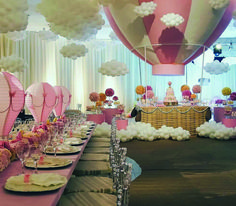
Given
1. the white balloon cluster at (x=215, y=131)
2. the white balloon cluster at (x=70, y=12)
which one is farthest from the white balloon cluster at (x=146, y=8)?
the white balloon cluster at (x=215, y=131)

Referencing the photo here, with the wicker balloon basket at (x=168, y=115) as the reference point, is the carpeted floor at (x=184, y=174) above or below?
below

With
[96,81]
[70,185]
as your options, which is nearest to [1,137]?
[70,185]

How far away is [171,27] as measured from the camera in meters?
7.53

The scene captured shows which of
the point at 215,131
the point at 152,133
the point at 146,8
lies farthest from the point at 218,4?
the point at 152,133

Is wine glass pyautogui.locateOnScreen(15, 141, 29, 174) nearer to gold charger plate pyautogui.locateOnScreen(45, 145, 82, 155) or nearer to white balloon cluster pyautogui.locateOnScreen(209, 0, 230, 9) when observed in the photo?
gold charger plate pyautogui.locateOnScreen(45, 145, 82, 155)

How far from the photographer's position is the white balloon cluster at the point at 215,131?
8.22 meters

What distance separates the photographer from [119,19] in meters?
7.55

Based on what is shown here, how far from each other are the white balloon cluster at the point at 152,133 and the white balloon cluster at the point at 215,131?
51 centimetres

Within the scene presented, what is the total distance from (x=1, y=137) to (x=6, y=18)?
1.59m

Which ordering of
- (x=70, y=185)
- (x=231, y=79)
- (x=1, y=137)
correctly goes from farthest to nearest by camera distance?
(x=231, y=79)
(x=1, y=137)
(x=70, y=185)

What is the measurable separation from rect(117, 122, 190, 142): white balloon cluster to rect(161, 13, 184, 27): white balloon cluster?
2576mm

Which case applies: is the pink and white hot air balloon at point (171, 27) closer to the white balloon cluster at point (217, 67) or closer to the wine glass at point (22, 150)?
the white balloon cluster at point (217, 67)

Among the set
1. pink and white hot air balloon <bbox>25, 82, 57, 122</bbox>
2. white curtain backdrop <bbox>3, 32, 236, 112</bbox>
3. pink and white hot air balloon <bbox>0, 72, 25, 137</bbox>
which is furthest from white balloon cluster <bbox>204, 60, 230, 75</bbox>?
pink and white hot air balloon <bbox>0, 72, 25, 137</bbox>

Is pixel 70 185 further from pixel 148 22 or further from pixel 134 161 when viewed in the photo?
pixel 148 22
